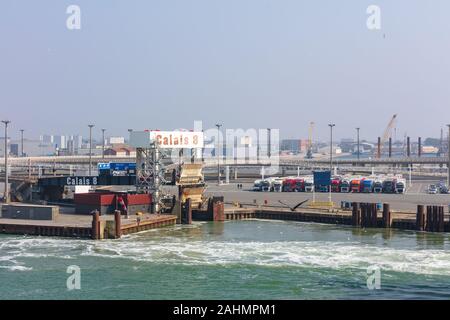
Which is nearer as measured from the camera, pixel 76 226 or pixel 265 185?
pixel 76 226

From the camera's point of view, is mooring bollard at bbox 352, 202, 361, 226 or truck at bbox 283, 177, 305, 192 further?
truck at bbox 283, 177, 305, 192

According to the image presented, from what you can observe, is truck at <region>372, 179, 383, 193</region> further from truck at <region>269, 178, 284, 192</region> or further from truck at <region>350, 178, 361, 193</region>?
truck at <region>269, 178, 284, 192</region>

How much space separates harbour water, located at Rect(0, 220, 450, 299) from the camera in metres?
39.5

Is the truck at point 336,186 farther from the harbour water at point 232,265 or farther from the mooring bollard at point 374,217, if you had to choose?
the harbour water at point 232,265

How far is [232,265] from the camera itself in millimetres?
46781

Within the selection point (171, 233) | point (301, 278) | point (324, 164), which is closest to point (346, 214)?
point (171, 233)

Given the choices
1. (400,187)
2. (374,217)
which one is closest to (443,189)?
(400,187)

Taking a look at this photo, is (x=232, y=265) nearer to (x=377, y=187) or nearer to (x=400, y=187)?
(x=400, y=187)

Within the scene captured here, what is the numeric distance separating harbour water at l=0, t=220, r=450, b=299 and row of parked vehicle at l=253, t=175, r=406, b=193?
1254 inches

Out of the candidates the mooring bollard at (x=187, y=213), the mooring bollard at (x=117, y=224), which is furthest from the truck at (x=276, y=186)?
the mooring bollard at (x=117, y=224)

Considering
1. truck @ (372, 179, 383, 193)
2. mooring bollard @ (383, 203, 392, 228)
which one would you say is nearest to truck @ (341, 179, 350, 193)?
truck @ (372, 179, 383, 193)

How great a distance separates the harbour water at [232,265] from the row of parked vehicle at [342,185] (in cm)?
3186

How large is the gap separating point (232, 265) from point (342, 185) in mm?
53339
